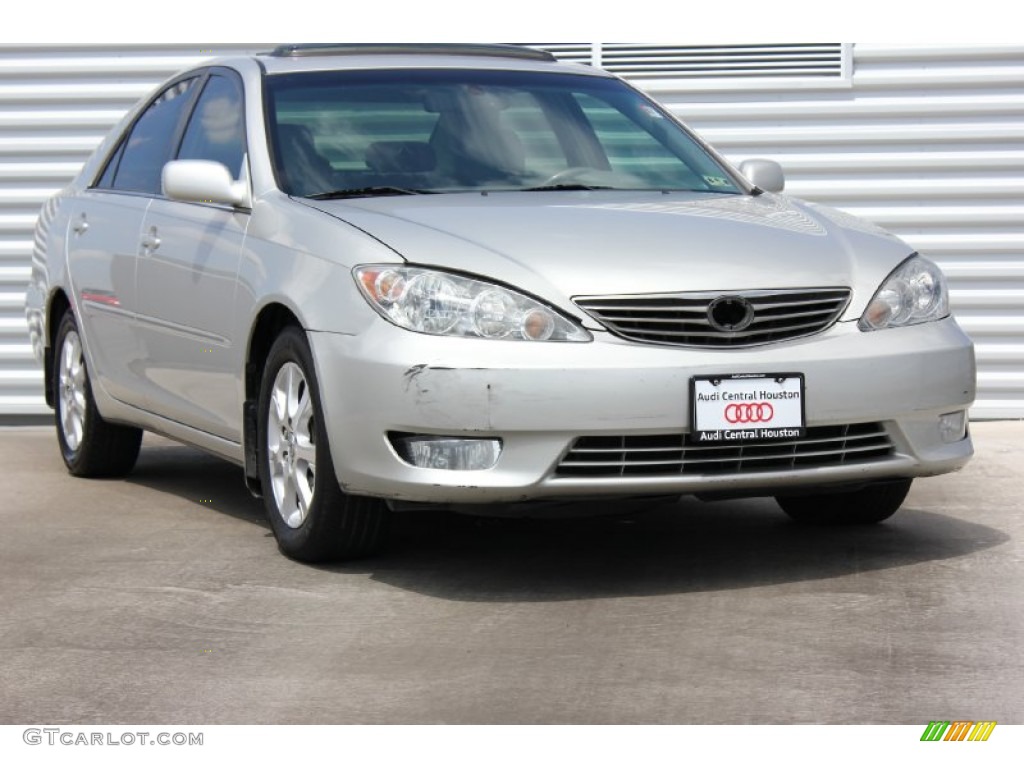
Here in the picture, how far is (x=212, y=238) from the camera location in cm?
661

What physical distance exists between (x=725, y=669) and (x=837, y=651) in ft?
1.09

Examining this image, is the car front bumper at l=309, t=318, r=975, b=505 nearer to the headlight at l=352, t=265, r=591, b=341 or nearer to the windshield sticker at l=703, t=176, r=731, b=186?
the headlight at l=352, t=265, r=591, b=341

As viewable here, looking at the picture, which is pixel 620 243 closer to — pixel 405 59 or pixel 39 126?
pixel 405 59

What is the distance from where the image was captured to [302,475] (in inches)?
238

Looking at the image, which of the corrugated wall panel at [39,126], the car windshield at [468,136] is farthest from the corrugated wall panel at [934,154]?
the car windshield at [468,136]

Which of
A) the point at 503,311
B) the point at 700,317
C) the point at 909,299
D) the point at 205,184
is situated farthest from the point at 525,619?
the point at 205,184

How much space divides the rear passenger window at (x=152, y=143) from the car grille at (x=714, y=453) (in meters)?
2.64

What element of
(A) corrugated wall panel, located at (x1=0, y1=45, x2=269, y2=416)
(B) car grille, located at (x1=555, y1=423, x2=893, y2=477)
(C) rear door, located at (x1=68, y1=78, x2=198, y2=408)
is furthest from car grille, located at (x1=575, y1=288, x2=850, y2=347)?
(A) corrugated wall panel, located at (x1=0, y1=45, x2=269, y2=416)

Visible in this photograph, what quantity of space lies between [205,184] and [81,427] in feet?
7.16

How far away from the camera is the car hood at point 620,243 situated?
5.51 m

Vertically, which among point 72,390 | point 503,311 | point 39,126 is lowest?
point 72,390

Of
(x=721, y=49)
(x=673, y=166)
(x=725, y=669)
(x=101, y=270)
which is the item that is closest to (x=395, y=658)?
(x=725, y=669)
